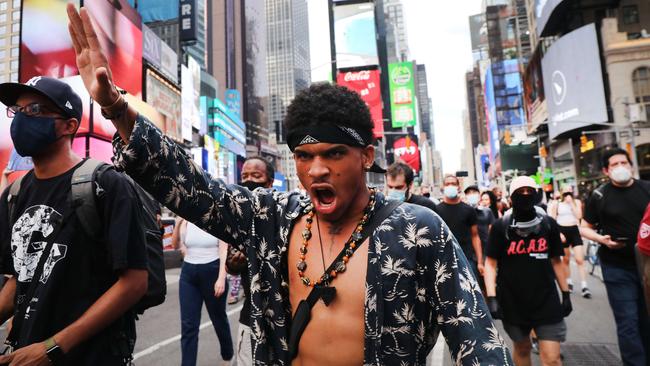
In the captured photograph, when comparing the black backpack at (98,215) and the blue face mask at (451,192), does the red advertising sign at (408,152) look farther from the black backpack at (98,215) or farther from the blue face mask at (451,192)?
the black backpack at (98,215)

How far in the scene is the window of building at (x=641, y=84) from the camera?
106 feet

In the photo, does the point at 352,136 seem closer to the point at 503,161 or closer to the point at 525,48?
the point at 503,161

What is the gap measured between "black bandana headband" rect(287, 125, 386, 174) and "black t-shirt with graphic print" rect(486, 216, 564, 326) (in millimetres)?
3125

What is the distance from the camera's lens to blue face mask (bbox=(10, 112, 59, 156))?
2143 mm

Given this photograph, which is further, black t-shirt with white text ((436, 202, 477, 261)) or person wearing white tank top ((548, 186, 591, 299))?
person wearing white tank top ((548, 186, 591, 299))

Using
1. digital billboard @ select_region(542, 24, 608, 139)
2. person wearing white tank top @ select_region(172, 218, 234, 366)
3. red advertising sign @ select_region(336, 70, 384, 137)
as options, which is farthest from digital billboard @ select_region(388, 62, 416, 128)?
person wearing white tank top @ select_region(172, 218, 234, 366)

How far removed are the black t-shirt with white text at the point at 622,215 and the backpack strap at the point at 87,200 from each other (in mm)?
4655

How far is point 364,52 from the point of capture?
2146 inches

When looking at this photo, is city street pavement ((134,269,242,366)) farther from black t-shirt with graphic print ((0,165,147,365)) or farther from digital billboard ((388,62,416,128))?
digital billboard ((388,62,416,128))

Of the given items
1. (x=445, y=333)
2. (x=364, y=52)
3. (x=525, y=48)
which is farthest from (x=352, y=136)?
(x=525, y=48)

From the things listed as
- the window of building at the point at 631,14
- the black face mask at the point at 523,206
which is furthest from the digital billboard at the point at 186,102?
the black face mask at the point at 523,206

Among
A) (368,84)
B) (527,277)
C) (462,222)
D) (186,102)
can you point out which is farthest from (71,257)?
(368,84)

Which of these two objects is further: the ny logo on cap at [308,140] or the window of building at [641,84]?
the window of building at [641,84]

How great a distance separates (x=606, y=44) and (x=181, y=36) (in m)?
39.1
